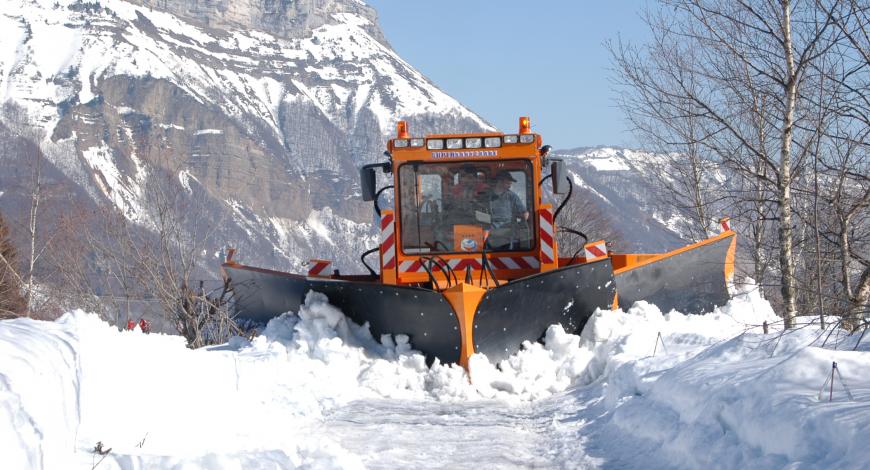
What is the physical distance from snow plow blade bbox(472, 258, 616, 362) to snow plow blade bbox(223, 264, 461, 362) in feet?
1.04

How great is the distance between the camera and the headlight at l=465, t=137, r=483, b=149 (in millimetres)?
11336

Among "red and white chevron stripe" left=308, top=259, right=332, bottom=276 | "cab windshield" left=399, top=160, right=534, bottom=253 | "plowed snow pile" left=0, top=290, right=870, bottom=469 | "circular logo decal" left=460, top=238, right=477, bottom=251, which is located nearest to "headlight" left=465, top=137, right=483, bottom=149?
"cab windshield" left=399, top=160, right=534, bottom=253

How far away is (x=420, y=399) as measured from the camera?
9414mm

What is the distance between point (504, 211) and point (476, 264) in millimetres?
681

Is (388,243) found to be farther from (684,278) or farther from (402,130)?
(684,278)

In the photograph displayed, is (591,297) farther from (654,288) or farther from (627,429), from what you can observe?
(627,429)

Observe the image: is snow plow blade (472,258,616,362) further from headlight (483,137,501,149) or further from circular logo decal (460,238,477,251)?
headlight (483,137,501,149)

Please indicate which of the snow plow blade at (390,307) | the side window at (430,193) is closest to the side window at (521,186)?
the side window at (430,193)

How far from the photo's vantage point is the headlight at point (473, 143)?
11336 mm

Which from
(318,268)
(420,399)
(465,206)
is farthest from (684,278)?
(318,268)

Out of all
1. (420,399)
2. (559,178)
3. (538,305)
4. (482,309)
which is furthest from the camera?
(559,178)

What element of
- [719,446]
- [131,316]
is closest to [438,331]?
[719,446]

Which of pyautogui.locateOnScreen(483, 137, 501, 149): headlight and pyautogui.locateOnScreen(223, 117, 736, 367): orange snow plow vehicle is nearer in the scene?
pyautogui.locateOnScreen(223, 117, 736, 367): orange snow plow vehicle

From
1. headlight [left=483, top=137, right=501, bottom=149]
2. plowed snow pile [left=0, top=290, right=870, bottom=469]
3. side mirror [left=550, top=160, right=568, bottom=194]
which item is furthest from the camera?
headlight [left=483, top=137, right=501, bottom=149]
